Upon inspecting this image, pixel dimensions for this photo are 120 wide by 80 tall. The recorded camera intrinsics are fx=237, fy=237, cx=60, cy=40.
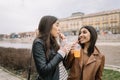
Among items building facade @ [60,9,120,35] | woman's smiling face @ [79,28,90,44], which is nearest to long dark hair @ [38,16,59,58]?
woman's smiling face @ [79,28,90,44]

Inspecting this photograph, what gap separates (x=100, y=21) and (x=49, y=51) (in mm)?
88435

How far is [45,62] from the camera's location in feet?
6.97

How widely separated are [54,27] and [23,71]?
6694 mm

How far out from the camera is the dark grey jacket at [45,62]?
210 cm

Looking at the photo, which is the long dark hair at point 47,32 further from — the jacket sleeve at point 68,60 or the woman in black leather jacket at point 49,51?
the jacket sleeve at point 68,60

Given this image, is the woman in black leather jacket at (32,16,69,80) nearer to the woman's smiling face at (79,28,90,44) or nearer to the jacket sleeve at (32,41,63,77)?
the jacket sleeve at (32,41,63,77)

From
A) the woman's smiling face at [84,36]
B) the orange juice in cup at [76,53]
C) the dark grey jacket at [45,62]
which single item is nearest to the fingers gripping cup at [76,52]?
the orange juice in cup at [76,53]

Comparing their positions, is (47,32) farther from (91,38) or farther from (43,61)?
(91,38)

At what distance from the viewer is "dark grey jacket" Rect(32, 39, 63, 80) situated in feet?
6.89

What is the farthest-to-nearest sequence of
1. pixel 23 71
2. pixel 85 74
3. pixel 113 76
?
pixel 23 71 < pixel 113 76 < pixel 85 74

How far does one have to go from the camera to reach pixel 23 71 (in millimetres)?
8695

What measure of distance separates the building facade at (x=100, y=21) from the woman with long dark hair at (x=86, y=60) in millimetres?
71938

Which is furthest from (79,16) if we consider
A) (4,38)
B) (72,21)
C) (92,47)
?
(92,47)

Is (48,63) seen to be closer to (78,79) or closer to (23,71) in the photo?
(78,79)
